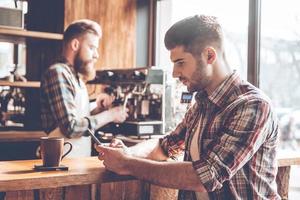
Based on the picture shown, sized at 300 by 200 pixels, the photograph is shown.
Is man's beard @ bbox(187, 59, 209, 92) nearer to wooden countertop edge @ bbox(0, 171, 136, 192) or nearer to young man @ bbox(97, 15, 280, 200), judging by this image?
young man @ bbox(97, 15, 280, 200)

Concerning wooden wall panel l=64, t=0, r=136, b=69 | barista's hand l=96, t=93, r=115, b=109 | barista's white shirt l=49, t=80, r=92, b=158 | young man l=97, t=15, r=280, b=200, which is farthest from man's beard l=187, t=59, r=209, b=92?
wooden wall panel l=64, t=0, r=136, b=69

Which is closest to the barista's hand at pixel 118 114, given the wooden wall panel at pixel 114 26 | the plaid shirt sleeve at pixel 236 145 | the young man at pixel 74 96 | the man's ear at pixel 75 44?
the young man at pixel 74 96

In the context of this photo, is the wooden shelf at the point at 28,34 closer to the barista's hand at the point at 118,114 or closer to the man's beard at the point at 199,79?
the barista's hand at the point at 118,114

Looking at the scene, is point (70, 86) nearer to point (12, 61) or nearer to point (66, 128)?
point (66, 128)

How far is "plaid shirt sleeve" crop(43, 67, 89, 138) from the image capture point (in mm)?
2562

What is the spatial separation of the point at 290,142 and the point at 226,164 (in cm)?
157

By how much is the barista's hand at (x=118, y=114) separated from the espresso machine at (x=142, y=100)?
0.19ft

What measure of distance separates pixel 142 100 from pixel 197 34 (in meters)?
1.50

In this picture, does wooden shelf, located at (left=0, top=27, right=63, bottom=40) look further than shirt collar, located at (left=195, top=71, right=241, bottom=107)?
Yes

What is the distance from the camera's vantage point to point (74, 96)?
107 inches

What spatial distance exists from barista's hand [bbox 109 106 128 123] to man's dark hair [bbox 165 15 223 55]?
55.1 inches

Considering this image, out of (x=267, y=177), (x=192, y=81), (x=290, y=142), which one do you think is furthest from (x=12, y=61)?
(x=267, y=177)

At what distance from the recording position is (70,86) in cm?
266

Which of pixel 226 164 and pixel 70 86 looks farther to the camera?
pixel 70 86
